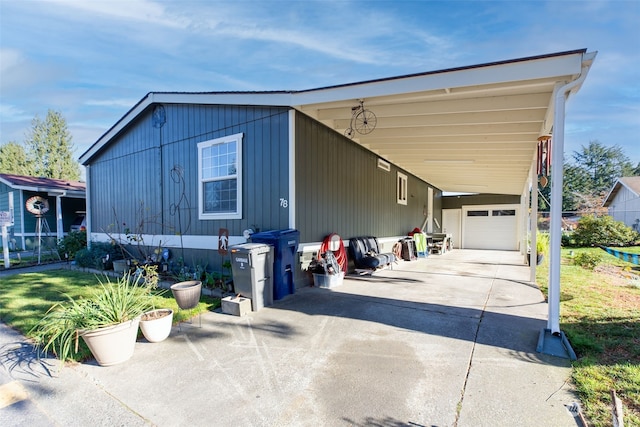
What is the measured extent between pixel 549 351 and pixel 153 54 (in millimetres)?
11405

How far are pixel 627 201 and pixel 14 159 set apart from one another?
149ft

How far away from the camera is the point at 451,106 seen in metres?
4.71

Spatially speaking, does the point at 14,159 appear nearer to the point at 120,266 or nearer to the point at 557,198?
the point at 120,266

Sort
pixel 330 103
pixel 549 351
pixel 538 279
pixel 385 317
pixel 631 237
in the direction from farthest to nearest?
pixel 631 237 → pixel 538 279 → pixel 330 103 → pixel 385 317 → pixel 549 351

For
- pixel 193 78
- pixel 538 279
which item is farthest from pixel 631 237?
pixel 193 78

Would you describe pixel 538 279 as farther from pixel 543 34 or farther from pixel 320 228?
pixel 543 34

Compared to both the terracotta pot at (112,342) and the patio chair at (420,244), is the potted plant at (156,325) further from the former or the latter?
the patio chair at (420,244)

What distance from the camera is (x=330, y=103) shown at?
5.00 metres

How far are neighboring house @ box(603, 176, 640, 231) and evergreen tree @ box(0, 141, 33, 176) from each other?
136ft

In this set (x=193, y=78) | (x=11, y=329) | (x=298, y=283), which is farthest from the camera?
(x=193, y=78)

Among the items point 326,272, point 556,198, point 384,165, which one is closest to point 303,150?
point 326,272

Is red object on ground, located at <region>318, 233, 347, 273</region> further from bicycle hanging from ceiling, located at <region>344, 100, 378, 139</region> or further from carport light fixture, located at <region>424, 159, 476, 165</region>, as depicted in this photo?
carport light fixture, located at <region>424, 159, 476, 165</region>

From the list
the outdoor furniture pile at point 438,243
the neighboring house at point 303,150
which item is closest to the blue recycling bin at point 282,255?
the neighboring house at point 303,150

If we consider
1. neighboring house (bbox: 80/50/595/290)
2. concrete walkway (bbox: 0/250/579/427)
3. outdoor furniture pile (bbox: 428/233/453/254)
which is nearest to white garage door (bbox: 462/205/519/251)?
outdoor furniture pile (bbox: 428/233/453/254)
